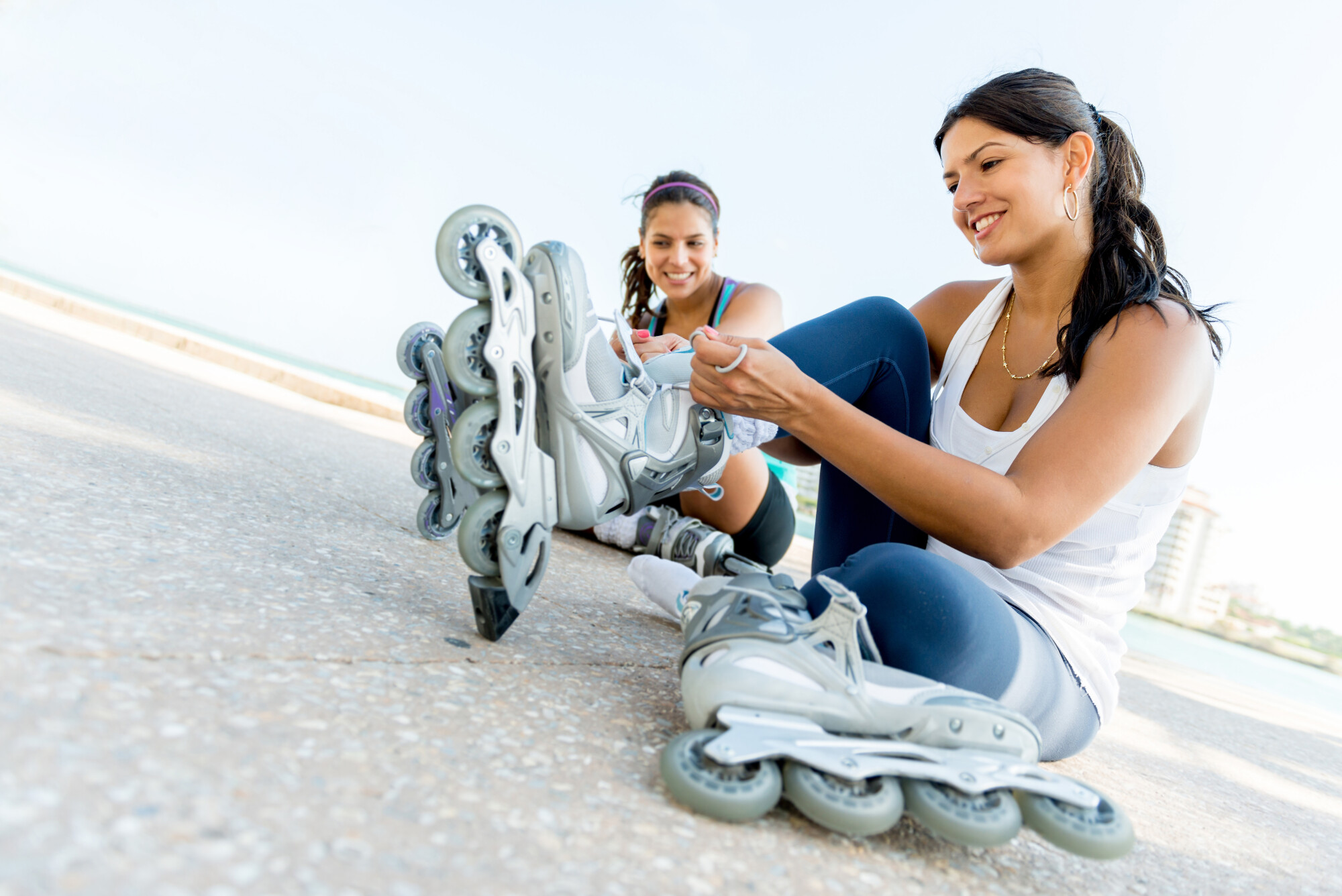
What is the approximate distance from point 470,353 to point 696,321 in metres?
1.49

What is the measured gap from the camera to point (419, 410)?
148 centimetres

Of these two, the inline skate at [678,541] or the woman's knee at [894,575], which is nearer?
the woman's knee at [894,575]

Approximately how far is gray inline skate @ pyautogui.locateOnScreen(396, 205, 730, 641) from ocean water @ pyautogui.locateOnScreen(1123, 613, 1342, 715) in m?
4.09

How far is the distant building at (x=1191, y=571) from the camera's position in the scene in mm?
13820

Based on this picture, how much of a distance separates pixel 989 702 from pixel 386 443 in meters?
3.11

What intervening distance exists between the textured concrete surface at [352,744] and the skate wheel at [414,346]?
311 millimetres

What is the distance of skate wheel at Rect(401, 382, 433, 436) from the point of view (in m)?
1.47

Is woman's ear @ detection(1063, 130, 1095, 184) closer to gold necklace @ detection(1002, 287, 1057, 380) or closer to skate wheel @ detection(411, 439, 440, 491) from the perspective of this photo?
gold necklace @ detection(1002, 287, 1057, 380)

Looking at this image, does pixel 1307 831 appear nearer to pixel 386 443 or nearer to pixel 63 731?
pixel 63 731

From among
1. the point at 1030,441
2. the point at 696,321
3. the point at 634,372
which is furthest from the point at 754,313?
the point at 1030,441

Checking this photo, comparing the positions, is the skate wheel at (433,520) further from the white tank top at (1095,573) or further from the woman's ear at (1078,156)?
the woman's ear at (1078,156)

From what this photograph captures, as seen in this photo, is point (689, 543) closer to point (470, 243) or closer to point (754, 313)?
point (754, 313)

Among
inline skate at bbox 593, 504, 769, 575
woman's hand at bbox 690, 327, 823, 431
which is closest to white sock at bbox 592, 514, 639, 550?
inline skate at bbox 593, 504, 769, 575

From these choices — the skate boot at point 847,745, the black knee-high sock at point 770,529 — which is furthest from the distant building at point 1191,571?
the skate boot at point 847,745
